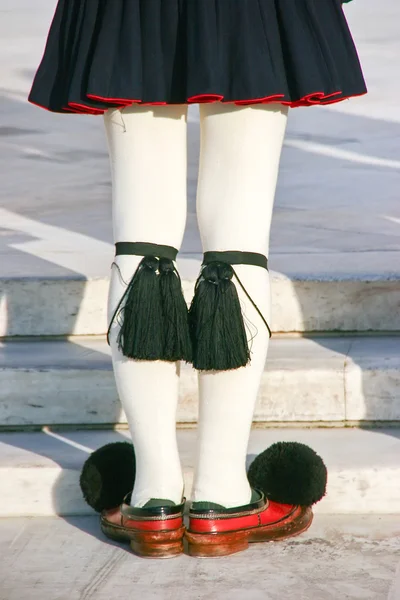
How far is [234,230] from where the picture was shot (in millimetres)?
1760

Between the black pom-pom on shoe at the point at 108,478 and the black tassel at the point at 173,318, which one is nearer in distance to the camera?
the black tassel at the point at 173,318

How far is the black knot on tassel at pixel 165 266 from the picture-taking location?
5.82ft

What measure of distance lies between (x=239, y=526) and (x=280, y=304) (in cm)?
82

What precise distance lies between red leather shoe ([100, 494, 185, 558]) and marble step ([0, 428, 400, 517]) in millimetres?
237

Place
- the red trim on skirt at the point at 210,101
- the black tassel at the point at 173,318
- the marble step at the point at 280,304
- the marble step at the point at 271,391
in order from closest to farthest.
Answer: the red trim on skirt at the point at 210,101
the black tassel at the point at 173,318
the marble step at the point at 271,391
the marble step at the point at 280,304

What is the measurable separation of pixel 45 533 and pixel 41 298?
2.35ft

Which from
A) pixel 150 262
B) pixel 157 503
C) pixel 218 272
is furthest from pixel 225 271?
pixel 157 503

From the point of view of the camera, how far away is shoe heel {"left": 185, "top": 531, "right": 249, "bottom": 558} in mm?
1822

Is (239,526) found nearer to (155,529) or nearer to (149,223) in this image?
(155,529)

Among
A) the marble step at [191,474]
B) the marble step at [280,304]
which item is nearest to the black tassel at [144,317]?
the marble step at [191,474]

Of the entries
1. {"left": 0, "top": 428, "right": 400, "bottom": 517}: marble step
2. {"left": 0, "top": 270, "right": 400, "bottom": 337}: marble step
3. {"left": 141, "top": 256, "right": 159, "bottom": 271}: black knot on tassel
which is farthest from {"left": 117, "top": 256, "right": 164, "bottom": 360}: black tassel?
{"left": 0, "top": 270, "right": 400, "bottom": 337}: marble step

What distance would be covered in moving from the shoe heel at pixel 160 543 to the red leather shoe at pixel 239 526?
2cm

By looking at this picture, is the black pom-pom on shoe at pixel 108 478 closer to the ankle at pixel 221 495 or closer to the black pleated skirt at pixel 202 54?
the ankle at pixel 221 495

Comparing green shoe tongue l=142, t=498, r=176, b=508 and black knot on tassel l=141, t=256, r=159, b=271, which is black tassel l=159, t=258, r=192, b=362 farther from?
green shoe tongue l=142, t=498, r=176, b=508
